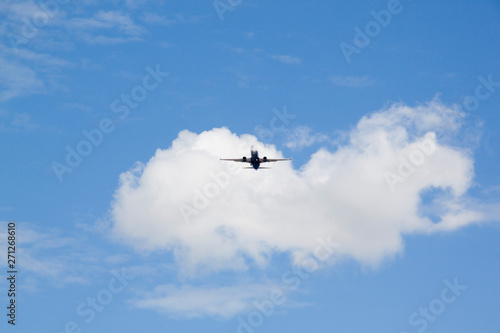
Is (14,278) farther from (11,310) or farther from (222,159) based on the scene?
(222,159)

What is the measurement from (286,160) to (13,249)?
224 feet

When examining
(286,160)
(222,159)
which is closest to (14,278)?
(222,159)

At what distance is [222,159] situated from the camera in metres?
181

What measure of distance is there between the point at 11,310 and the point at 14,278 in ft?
19.2

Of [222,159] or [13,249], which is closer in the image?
[13,249]

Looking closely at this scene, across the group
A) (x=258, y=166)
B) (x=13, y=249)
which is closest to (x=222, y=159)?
(x=258, y=166)

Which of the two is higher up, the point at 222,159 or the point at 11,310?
the point at 222,159

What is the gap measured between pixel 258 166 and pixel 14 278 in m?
61.6

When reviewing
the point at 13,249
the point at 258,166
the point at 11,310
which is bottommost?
the point at 11,310

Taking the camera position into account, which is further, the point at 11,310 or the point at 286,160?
the point at 286,160

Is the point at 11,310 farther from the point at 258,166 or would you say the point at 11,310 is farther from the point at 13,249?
the point at 258,166

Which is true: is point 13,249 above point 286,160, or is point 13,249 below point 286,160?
below

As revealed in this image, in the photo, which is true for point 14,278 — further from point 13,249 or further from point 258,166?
point 258,166

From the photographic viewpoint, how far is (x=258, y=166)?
18212cm
